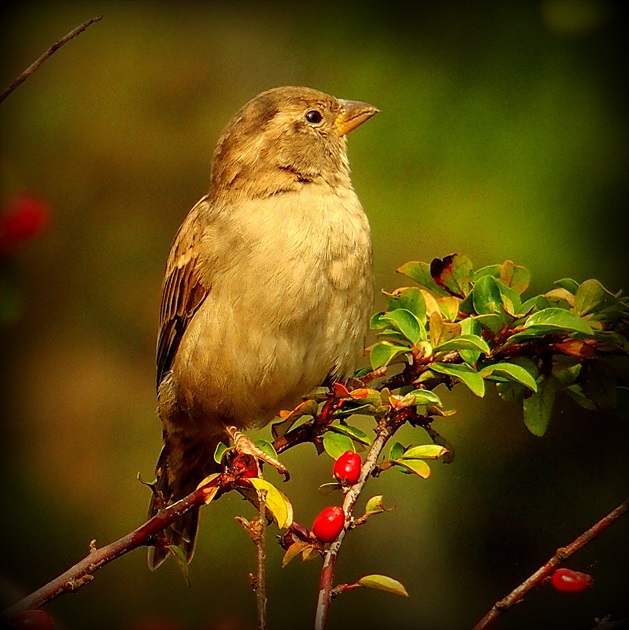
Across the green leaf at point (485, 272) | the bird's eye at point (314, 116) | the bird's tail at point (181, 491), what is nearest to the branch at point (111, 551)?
the green leaf at point (485, 272)

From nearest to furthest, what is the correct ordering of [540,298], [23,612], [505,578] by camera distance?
[23,612] → [540,298] → [505,578]

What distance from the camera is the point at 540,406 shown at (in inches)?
54.0

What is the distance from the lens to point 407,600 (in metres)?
2.19

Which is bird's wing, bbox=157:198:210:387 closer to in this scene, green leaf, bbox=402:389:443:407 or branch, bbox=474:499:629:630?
green leaf, bbox=402:389:443:407

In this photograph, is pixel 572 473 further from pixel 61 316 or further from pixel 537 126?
pixel 61 316

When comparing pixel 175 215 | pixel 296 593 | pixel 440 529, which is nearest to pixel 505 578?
pixel 440 529

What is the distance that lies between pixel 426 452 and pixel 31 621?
490 millimetres

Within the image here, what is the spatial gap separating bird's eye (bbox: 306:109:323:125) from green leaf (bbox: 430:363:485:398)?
805 mm

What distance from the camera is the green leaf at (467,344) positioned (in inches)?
48.8

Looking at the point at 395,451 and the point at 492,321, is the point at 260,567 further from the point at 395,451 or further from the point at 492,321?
the point at 492,321

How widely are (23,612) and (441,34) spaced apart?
70.1 inches

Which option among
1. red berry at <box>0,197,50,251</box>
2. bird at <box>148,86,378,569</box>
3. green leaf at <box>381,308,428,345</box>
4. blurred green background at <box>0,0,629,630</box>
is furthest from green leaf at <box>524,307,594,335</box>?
blurred green background at <box>0,0,629,630</box>

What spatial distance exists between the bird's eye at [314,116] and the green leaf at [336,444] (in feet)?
2.67

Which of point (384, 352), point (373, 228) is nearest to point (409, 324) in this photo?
point (384, 352)
